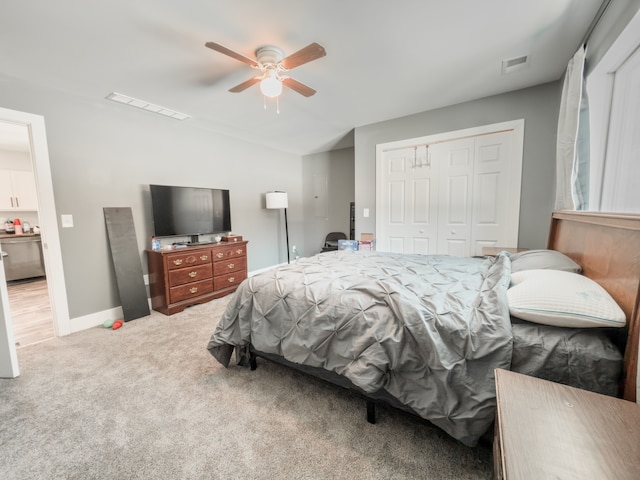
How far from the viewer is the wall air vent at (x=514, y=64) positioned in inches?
90.5

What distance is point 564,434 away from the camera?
674mm

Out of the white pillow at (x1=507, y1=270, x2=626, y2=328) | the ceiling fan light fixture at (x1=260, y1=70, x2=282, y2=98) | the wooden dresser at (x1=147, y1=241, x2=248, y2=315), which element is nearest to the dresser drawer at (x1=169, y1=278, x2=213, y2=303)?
the wooden dresser at (x1=147, y1=241, x2=248, y2=315)

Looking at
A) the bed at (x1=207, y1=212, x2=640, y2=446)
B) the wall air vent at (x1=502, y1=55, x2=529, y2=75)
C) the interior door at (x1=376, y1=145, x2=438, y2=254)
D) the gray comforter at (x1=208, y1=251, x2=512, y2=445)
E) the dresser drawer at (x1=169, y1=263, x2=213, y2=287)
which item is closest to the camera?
the bed at (x1=207, y1=212, x2=640, y2=446)

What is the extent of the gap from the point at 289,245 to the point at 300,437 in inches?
173

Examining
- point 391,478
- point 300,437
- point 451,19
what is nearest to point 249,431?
point 300,437

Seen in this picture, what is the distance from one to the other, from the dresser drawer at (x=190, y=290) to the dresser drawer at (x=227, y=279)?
95 mm

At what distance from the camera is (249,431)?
1.46 metres

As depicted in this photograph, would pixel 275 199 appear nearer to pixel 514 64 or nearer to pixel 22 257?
pixel 514 64

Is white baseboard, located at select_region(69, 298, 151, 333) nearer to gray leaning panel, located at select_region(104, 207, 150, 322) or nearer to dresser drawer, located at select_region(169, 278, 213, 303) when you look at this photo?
gray leaning panel, located at select_region(104, 207, 150, 322)

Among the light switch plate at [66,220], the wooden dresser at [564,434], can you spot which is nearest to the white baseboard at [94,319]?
the light switch plate at [66,220]

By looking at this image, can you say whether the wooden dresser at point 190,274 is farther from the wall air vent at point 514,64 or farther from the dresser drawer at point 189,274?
the wall air vent at point 514,64

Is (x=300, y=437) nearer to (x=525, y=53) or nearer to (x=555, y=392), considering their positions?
(x=555, y=392)

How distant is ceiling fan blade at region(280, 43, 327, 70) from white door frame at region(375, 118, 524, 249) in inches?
83.9

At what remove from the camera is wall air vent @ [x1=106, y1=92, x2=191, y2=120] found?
9.14 ft
